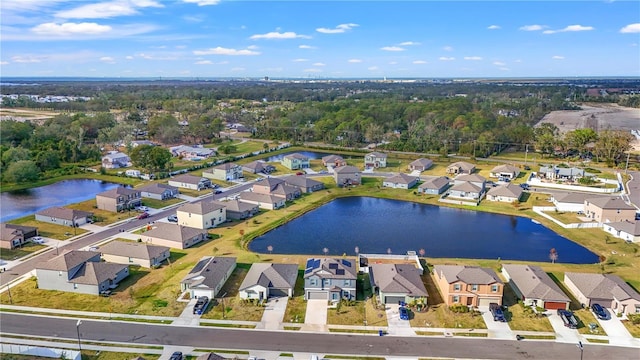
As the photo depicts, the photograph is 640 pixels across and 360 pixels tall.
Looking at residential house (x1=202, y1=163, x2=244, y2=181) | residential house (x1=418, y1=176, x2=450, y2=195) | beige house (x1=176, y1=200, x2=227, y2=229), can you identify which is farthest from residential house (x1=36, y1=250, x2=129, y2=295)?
residential house (x1=418, y1=176, x2=450, y2=195)

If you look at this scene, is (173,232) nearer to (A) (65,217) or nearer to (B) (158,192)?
(A) (65,217)

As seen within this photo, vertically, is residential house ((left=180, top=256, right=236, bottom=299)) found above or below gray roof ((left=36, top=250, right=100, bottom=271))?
below

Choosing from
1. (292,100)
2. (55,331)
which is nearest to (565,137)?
(55,331)

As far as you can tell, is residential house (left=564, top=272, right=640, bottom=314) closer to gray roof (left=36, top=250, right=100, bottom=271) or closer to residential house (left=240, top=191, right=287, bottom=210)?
residential house (left=240, top=191, right=287, bottom=210)

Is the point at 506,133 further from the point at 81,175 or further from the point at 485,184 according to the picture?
the point at 81,175

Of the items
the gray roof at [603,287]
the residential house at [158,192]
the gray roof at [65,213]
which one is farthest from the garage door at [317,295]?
the residential house at [158,192]

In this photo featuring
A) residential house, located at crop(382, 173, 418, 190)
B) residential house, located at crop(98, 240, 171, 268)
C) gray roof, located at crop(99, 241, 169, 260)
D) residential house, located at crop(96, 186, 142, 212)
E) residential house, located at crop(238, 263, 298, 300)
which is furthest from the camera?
residential house, located at crop(382, 173, 418, 190)
